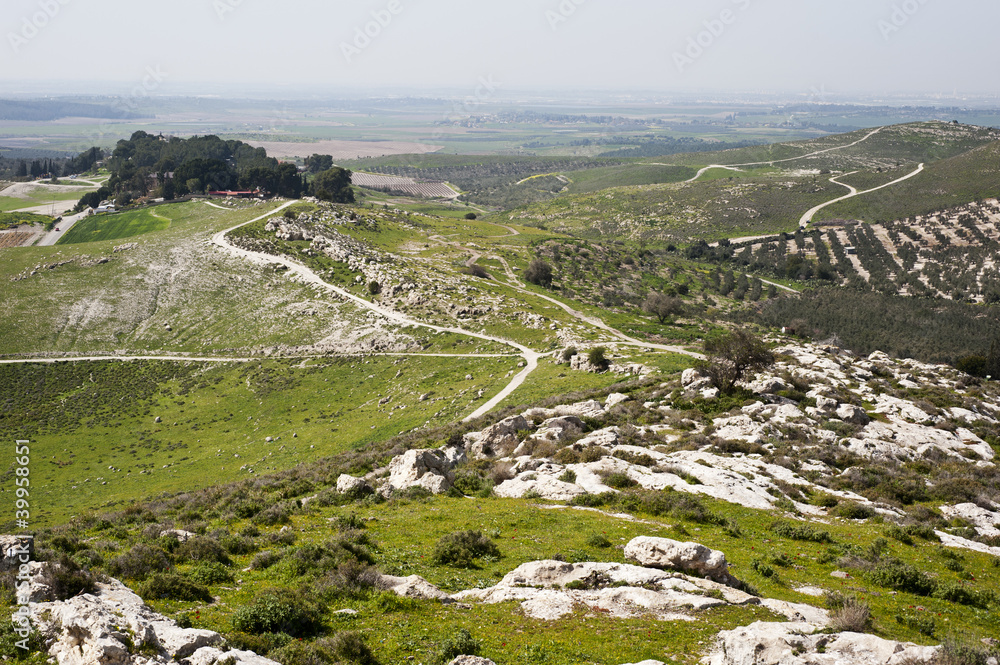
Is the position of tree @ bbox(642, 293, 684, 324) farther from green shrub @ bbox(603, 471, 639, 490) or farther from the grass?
green shrub @ bbox(603, 471, 639, 490)

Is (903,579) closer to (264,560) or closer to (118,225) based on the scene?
(264,560)

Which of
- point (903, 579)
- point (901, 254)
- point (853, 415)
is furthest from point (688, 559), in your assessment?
point (901, 254)

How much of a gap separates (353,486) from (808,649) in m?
23.1

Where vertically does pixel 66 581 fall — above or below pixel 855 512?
above

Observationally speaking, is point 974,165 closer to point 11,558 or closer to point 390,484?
point 390,484

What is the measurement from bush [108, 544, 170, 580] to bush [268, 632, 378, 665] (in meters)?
7.18

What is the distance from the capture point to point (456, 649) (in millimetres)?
13438

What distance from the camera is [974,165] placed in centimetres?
17938

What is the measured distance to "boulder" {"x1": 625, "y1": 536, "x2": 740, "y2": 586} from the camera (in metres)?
17.7

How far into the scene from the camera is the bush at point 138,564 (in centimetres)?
1712

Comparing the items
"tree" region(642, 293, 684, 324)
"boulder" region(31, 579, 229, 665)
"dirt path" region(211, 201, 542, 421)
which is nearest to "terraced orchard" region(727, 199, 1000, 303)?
"tree" region(642, 293, 684, 324)

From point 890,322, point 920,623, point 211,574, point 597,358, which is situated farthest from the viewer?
point 890,322

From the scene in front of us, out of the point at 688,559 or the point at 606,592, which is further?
the point at 688,559

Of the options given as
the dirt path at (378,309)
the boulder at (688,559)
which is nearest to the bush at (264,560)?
the boulder at (688,559)
